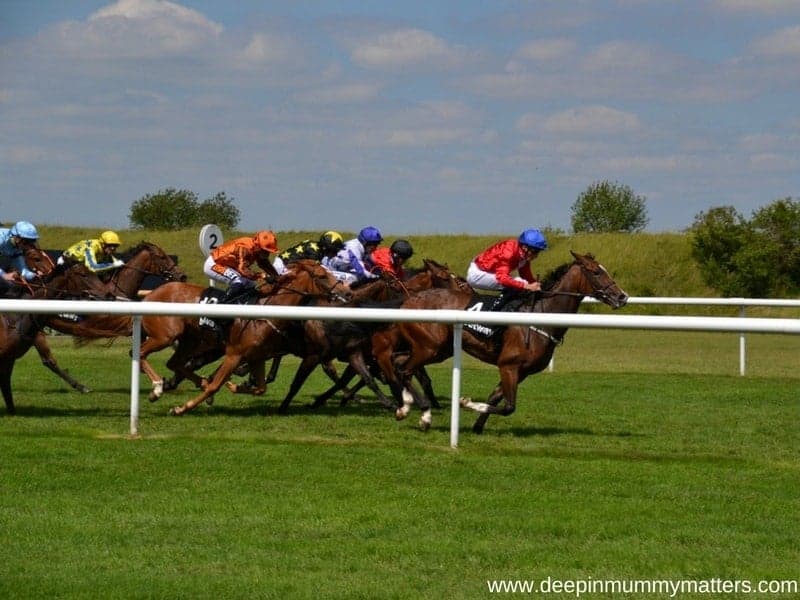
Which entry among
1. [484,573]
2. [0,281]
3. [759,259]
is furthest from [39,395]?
[759,259]

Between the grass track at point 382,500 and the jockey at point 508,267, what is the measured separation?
1112 mm

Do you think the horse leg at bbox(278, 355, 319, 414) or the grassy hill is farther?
the grassy hill

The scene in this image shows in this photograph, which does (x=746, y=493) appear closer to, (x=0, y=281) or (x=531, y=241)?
(x=531, y=241)

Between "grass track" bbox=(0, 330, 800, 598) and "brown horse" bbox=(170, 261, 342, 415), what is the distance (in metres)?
0.42

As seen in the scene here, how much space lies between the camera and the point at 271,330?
11.2 metres

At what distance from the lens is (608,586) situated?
5059mm

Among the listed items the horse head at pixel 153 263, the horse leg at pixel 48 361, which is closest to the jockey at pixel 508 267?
the horse leg at pixel 48 361

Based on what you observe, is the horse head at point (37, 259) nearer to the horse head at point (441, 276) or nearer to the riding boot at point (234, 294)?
the riding boot at point (234, 294)

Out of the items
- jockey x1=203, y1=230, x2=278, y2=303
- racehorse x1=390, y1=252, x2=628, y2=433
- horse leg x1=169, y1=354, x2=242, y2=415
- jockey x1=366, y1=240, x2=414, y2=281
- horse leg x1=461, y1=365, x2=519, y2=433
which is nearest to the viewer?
horse leg x1=461, y1=365, x2=519, y2=433

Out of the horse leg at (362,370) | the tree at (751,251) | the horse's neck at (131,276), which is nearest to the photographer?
the horse leg at (362,370)

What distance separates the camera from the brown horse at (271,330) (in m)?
11.0

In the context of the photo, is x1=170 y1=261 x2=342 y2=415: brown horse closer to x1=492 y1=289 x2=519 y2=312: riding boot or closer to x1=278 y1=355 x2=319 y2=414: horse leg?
x1=278 y1=355 x2=319 y2=414: horse leg

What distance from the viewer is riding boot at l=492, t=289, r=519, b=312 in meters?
10.6

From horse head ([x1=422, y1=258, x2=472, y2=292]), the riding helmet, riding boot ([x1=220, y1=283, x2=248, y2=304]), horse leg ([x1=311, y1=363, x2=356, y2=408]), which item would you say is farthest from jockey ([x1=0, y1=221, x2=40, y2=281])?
horse head ([x1=422, y1=258, x2=472, y2=292])
